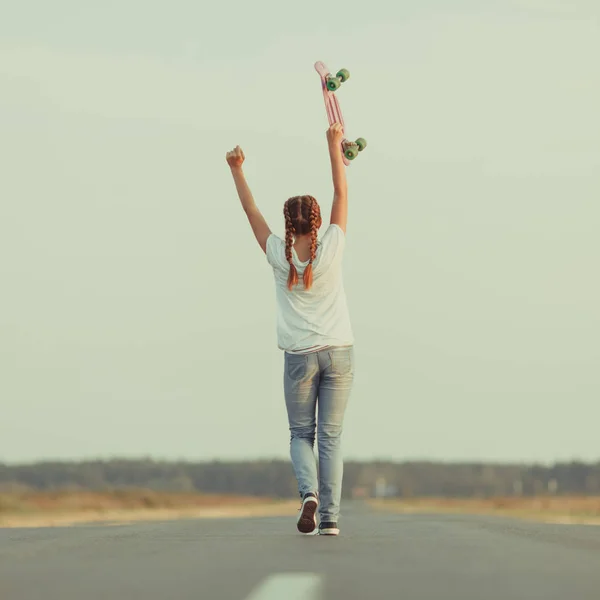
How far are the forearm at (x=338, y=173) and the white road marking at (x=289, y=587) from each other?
448 centimetres

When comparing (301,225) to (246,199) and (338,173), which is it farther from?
(246,199)

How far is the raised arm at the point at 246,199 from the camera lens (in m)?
10.4

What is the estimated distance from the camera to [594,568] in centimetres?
667

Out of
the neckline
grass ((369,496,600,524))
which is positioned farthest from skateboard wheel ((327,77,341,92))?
grass ((369,496,600,524))

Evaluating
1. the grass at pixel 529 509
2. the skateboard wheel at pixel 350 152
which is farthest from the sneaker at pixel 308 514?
the grass at pixel 529 509

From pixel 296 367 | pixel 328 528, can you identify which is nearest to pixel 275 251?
pixel 296 367

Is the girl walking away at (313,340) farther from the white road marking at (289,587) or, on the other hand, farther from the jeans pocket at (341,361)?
the white road marking at (289,587)

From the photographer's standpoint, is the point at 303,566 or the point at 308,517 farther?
the point at 308,517

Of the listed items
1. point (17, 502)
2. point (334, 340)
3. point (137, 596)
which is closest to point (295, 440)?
point (334, 340)

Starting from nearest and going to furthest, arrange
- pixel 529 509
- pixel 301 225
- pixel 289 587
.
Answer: pixel 289 587 → pixel 301 225 → pixel 529 509

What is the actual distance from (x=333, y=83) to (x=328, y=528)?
3.41m

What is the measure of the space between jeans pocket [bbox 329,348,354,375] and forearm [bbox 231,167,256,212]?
133cm

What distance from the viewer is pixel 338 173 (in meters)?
10.2

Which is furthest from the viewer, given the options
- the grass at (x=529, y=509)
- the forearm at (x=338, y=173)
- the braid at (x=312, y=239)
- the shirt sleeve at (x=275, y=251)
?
the grass at (x=529, y=509)
